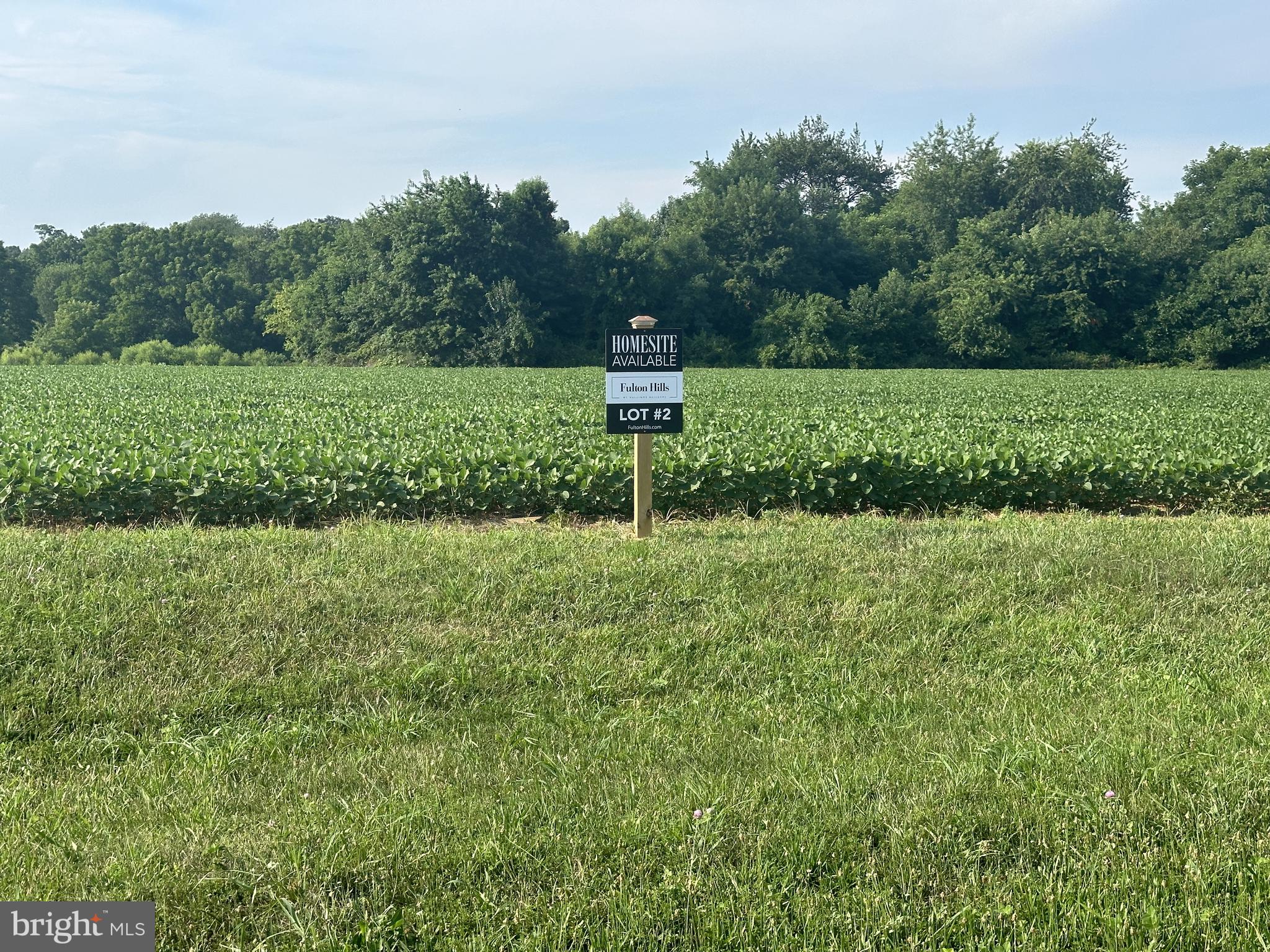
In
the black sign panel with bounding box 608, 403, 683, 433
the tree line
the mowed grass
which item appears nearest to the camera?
the mowed grass

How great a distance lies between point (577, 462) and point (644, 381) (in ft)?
8.64

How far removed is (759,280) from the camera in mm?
62750

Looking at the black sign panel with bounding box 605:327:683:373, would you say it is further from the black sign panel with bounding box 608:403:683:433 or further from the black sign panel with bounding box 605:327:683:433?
the black sign panel with bounding box 608:403:683:433

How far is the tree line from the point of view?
56250 mm

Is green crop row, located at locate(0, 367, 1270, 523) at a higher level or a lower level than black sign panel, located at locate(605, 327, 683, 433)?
lower

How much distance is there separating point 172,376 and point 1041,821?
120 feet

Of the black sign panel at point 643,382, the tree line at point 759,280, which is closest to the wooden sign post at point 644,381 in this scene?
the black sign panel at point 643,382

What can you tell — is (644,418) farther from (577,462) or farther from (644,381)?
(577,462)

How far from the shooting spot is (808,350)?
182 ft

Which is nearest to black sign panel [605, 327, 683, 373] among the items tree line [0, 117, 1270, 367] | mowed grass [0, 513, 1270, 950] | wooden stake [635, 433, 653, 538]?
wooden stake [635, 433, 653, 538]

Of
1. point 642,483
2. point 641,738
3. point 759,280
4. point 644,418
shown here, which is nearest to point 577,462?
point 642,483

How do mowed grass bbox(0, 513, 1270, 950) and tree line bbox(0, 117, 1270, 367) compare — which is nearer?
mowed grass bbox(0, 513, 1270, 950)

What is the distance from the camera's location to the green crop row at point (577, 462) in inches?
361

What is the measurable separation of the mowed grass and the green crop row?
156cm
